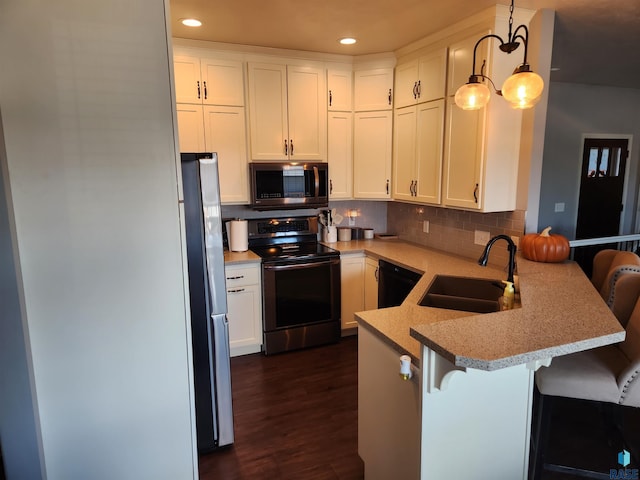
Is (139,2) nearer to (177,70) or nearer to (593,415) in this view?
(177,70)

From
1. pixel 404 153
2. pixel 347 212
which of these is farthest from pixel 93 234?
pixel 347 212

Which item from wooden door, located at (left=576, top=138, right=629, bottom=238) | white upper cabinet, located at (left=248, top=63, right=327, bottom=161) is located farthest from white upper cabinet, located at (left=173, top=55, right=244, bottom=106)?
wooden door, located at (left=576, top=138, right=629, bottom=238)

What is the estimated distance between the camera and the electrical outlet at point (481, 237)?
317 cm

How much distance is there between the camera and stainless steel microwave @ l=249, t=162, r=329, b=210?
3.61 metres

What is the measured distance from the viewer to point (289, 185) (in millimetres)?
3705

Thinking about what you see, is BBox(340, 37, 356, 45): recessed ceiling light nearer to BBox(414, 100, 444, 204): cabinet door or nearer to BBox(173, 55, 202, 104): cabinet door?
BBox(414, 100, 444, 204): cabinet door

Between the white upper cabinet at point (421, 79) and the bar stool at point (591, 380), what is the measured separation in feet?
6.67

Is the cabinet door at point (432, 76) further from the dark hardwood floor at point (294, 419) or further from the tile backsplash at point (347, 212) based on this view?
the dark hardwood floor at point (294, 419)

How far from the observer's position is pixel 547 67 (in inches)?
107

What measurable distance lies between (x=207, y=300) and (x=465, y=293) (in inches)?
64.1

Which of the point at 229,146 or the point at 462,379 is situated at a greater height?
the point at 229,146

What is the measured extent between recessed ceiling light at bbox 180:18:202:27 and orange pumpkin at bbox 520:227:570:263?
2.77 metres

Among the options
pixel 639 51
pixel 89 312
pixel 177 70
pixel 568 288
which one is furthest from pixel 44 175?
pixel 639 51

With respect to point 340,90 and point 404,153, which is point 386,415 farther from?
point 340,90
